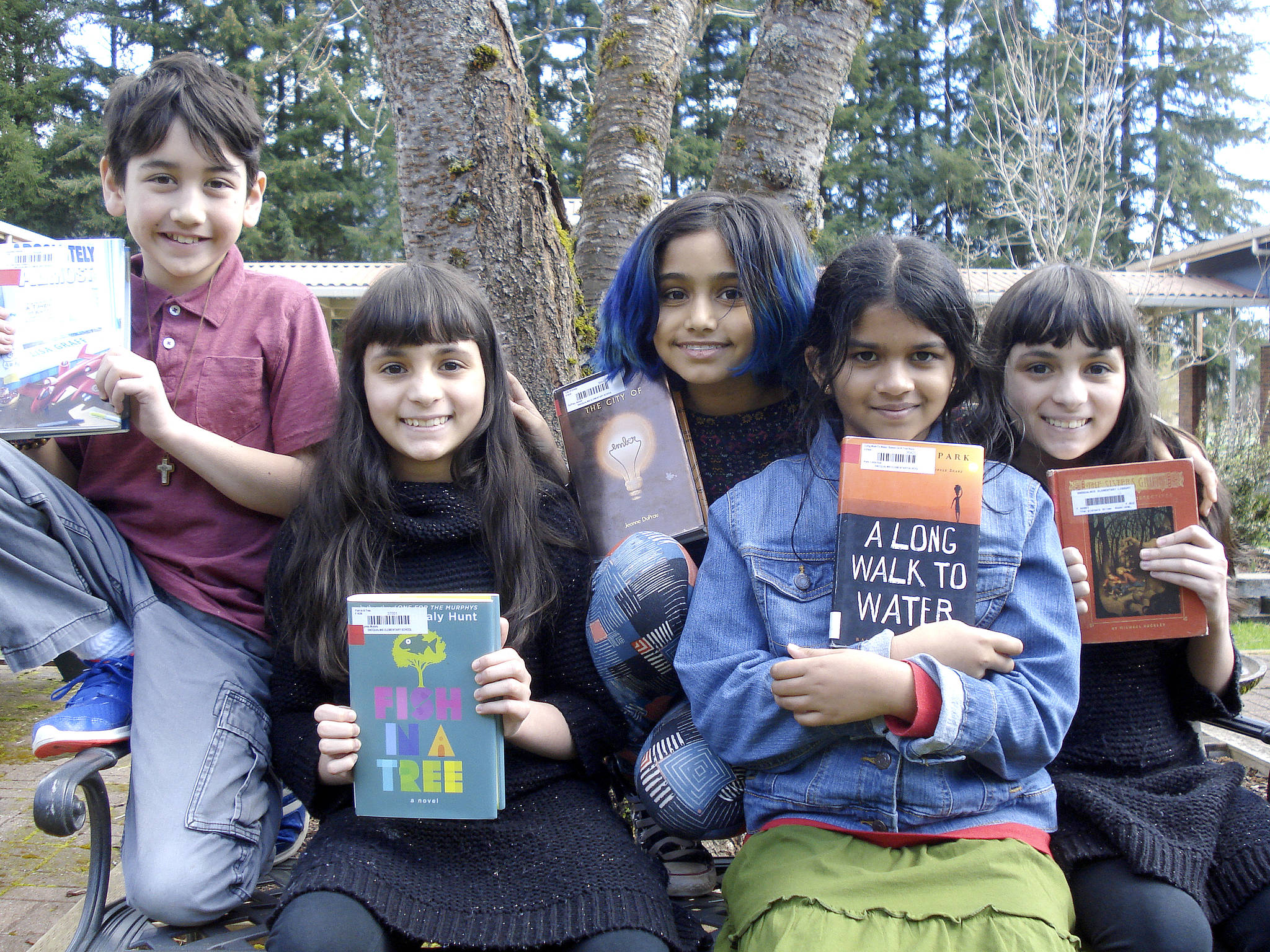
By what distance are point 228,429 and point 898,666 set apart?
5.13ft

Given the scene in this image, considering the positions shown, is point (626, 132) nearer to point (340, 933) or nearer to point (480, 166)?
point (480, 166)

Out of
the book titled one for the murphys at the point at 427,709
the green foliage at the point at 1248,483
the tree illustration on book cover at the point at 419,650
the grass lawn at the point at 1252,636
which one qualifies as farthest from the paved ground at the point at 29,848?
the green foliage at the point at 1248,483

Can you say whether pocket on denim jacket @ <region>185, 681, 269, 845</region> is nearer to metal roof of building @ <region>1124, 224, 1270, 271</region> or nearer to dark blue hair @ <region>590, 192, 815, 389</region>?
dark blue hair @ <region>590, 192, 815, 389</region>

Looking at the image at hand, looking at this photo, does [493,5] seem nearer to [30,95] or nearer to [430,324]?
[430,324]

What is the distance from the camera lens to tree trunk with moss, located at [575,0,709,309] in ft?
10.8

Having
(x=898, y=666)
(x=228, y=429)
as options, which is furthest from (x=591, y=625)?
(x=228, y=429)

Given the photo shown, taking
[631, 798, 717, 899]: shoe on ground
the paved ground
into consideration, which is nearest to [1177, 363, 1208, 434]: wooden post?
the paved ground

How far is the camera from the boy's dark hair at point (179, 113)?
79.0 inches

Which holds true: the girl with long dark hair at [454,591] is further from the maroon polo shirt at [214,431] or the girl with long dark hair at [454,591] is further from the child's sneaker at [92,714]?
the child's sneaker at [92,714]

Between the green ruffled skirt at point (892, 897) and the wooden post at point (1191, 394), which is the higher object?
the wooden post at point (1191, 394)

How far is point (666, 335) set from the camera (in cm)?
218

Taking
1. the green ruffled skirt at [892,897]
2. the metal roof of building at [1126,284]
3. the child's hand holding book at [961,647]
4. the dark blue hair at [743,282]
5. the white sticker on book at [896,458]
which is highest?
the metal roof of building at [1126,284]

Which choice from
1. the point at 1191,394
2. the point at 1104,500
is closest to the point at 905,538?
the point at 1104,500

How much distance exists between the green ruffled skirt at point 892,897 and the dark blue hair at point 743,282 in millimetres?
1059
